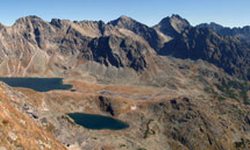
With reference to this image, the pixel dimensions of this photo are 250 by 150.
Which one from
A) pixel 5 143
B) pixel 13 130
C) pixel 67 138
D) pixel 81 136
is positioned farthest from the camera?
pixel 81 136

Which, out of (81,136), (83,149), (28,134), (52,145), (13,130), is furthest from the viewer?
(81,136)

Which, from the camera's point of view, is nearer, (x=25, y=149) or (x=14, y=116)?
(x=25, y=149)

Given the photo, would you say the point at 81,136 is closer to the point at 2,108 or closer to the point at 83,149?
the point at 83,149

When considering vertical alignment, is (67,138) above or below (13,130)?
below

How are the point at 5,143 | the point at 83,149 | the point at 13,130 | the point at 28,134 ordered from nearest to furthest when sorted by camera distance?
the point at 5,143
the point at 13,130
the point at 28,134
the point at 83,149

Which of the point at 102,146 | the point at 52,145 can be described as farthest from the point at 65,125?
the point at 52,145

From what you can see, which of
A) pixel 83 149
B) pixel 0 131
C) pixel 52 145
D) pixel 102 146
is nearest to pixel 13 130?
pixel 0 131

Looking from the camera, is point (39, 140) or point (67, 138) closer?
point (39, 140)

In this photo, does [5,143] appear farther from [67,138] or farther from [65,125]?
[65,125]

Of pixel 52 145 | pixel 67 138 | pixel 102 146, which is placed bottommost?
pixel 102 146
